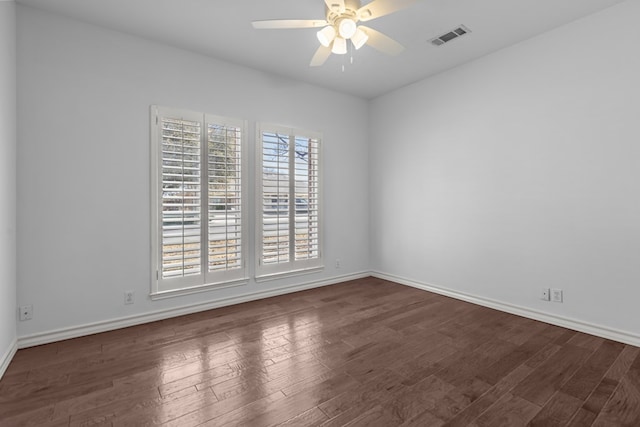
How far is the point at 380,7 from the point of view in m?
2.04

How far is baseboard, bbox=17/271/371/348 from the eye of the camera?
2573 millimetres

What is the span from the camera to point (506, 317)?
3139 millimetres

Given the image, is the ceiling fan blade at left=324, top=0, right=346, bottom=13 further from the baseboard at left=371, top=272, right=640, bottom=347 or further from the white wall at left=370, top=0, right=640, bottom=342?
the baseboard at left=371, top=272, right=640, bottom=347

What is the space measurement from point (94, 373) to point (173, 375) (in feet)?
1.85

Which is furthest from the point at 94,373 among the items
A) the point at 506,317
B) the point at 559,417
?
the point at 506,317

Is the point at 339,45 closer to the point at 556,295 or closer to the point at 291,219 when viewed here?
the point at 291,219

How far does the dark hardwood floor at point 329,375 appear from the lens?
1685 mm

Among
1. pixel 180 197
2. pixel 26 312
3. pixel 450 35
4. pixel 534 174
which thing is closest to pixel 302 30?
pixel 450 35

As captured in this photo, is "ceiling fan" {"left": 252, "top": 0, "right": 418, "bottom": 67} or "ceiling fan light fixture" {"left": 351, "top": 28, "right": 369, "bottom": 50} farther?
"ceiling fan light fixture" {"left": 351, "top": 28, "right": 369, "bottom": 50}

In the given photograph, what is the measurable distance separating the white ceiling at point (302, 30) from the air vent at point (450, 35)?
63 mm

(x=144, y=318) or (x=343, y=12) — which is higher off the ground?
(x=343, y=12)

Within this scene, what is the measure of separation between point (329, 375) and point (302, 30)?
9.76ft

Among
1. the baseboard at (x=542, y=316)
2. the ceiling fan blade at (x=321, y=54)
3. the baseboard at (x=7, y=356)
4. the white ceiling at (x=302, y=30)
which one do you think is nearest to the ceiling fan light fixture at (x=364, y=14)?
the ceiling fan blade at (x=321, y=54)

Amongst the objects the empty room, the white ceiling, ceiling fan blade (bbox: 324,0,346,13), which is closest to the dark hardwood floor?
the empty room
